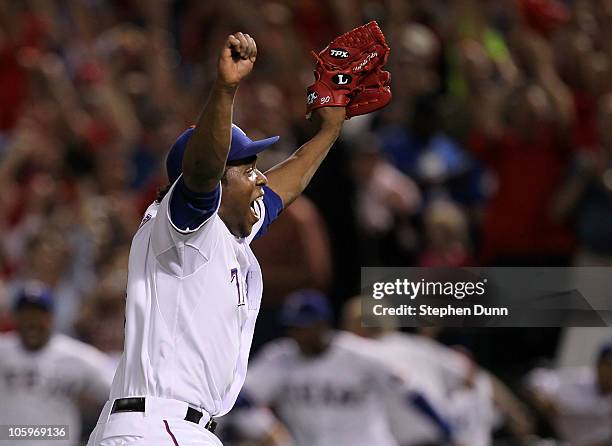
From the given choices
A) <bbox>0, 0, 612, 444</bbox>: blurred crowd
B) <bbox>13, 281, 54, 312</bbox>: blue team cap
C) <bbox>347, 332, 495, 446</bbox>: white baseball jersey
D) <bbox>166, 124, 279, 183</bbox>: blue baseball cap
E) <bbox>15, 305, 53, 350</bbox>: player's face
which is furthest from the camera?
<bbox>347, 332, 495, 446</bbox>: white baseball jersey

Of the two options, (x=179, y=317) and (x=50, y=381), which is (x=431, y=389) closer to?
(x=50, y=381)

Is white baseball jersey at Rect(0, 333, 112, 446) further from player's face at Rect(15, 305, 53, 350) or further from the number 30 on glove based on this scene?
the number 30 on glove

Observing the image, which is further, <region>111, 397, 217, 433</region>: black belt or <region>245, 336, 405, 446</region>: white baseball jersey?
<region>245, 336, 405, 446</region>: white baseball jersey

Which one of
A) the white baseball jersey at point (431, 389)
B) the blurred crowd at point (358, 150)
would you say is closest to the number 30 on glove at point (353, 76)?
the blurred crowd at point (358, 150)

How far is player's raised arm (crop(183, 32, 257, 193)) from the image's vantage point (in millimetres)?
3410

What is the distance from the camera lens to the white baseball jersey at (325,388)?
8664 mm

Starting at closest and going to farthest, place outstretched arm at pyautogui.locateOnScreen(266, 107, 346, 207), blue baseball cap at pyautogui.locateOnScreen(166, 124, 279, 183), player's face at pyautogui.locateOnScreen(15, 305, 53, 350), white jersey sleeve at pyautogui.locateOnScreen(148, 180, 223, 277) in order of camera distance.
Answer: white jersey sleeve at pyautogui.locateOnScreen(148, 180, 223, 277), blue baseball cap at pyautogui.locateOnScreen(166, 124, 279, 183), outstretched arm at pyautogui.locateOnScreen(266, 107, 346, 207), player's face at pyautogui.locateOnScreen(15, 305, 53, 350)

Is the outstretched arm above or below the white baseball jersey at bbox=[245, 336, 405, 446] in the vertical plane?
below

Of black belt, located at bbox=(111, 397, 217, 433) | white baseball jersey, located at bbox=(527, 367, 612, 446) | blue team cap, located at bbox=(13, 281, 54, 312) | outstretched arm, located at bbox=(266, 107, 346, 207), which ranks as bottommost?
black belt, located at bbox=(111, 397, 217, 433)

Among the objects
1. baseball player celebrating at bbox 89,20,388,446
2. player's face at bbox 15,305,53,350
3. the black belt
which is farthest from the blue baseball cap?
player's face at bbox 15,305,53,350

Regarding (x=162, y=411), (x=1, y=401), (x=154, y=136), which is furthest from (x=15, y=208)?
(x=162, y=411)

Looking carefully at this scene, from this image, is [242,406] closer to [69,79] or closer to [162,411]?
[69,79]

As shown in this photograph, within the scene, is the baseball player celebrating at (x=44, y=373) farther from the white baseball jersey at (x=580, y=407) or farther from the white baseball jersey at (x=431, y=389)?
the white baseball jersey at (x=580, y=407)

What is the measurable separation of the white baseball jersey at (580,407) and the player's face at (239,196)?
4.57 m
